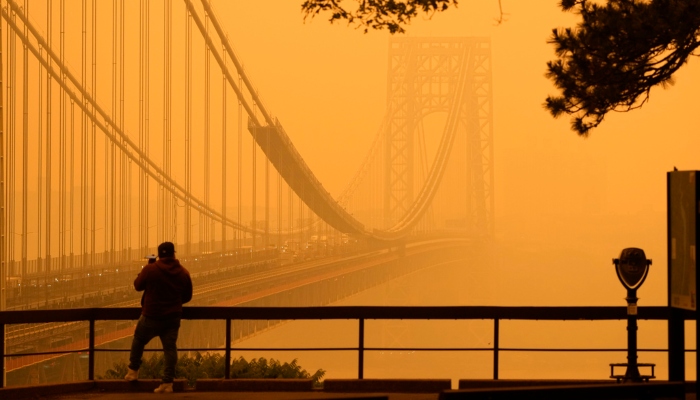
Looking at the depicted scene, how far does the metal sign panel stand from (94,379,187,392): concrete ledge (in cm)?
345

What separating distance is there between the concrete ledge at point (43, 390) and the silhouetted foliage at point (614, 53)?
4.69m

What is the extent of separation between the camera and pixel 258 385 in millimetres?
7730

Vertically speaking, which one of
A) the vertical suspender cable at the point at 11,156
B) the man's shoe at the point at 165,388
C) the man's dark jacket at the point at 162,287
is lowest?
the man's shoe at the point at 165,388

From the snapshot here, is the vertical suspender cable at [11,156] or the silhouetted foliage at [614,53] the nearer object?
the silhouetted foliage at [614,53]

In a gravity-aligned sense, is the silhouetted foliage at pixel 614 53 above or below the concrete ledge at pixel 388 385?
above

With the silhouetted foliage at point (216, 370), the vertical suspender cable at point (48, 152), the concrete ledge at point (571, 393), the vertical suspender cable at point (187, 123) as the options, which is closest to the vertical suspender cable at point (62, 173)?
the vertical suspender cable at point (48, 152)

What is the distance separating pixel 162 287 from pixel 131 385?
79 centimetres

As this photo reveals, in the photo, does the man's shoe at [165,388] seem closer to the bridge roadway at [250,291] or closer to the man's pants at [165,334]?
the man's pants at [165,334]

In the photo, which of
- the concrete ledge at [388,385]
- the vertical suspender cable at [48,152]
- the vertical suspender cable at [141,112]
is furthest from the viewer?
the vertical suspender cable at [141,112]

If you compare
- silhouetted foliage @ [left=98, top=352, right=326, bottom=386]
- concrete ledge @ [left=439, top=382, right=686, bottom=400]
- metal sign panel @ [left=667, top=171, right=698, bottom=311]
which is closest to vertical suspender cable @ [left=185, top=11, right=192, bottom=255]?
silhouetted foliage @ [left=98, top=352, right=326, bottom=386]

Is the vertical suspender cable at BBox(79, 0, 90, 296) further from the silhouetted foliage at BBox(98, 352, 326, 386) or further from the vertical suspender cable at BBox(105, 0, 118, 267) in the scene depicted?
the silhouetted foliage at BBox(98, 352, 326, 386)

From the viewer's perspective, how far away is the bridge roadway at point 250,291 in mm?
18859

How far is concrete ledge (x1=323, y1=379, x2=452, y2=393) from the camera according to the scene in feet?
24.9

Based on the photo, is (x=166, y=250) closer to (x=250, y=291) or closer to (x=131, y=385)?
(x=131, y=385)
